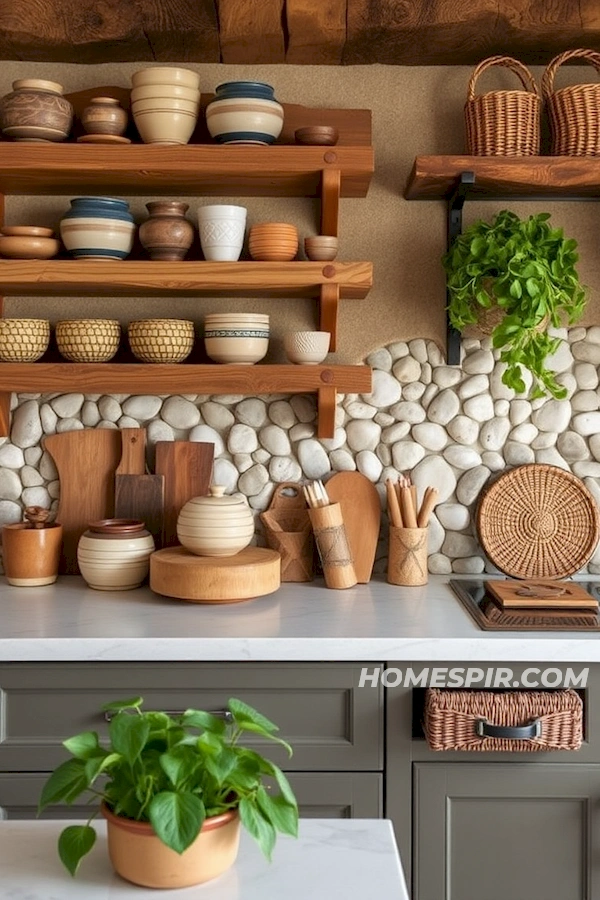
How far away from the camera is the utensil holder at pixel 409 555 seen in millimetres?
2641

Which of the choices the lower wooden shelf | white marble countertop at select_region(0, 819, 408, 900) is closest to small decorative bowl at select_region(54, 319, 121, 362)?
the lower wooden shelf

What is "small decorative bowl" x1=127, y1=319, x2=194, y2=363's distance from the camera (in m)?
2.58

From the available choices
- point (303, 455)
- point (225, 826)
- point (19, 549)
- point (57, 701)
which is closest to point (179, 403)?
point (303, 455)

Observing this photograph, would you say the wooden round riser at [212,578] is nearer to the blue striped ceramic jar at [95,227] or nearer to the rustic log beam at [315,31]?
the blue striped ceramic jar at [95,227]

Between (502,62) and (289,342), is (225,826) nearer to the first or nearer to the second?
(289,342)

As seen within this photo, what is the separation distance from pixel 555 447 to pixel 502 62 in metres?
1.06

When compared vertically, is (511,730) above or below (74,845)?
below

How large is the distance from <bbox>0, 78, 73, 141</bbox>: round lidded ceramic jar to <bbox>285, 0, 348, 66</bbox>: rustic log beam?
24.7 inches

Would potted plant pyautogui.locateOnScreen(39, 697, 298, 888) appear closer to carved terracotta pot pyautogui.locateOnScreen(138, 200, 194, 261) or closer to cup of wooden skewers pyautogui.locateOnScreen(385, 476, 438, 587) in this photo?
cup of wooden skewers pyautogui.locateOnScreen(385, 476, 438, 587)

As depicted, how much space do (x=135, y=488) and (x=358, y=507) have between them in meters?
0.63

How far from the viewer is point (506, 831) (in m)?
2.16

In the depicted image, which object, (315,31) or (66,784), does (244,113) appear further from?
(66,784)

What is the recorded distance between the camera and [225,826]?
1.11 m

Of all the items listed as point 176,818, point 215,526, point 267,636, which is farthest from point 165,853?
point 215,526
